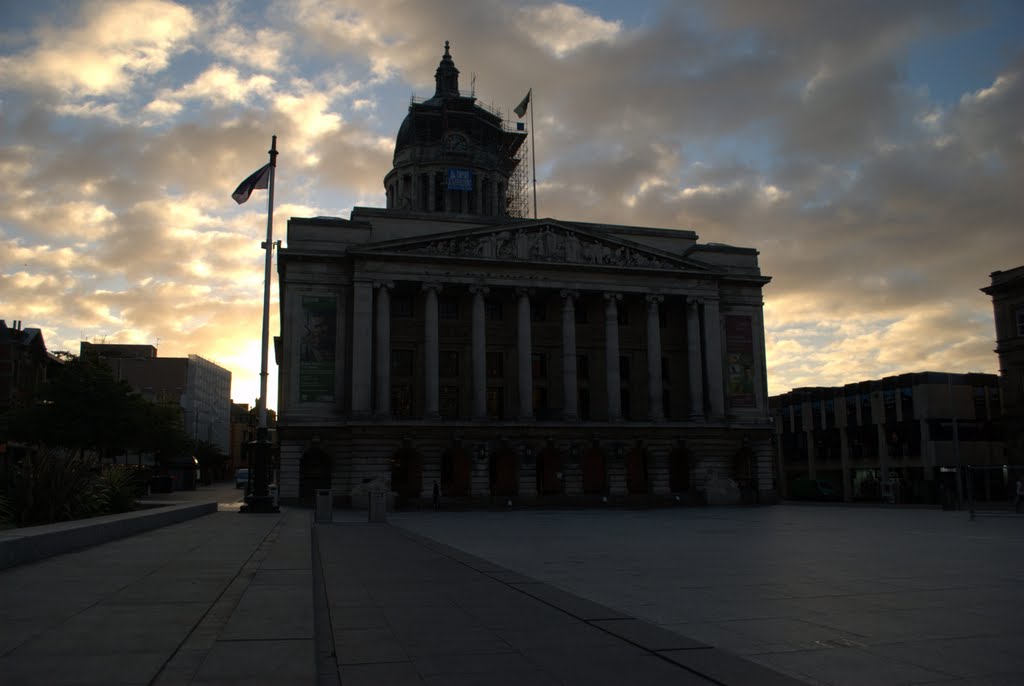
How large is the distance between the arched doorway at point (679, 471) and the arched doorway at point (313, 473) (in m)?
25.9

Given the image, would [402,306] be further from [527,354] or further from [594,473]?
[594,473]

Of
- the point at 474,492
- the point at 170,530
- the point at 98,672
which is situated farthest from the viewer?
the point at 474,492

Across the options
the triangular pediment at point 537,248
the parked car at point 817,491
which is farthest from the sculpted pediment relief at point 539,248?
the parked car at point 817,491

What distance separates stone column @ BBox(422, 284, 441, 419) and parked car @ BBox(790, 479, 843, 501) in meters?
34.4

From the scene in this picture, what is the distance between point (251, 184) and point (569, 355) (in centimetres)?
2930

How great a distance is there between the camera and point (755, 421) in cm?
6712

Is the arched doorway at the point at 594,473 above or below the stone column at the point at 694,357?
below

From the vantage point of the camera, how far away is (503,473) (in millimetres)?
62562

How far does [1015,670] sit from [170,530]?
66.7ft

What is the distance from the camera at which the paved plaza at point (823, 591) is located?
28.3ft

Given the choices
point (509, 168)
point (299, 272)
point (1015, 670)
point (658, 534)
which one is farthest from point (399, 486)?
point (1015, 670)

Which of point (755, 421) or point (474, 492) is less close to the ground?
point (755, 421)

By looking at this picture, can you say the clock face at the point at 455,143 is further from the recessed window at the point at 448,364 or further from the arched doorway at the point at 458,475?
the arched doorway at the point at 458,475

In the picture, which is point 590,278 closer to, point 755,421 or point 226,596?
point 755,421
